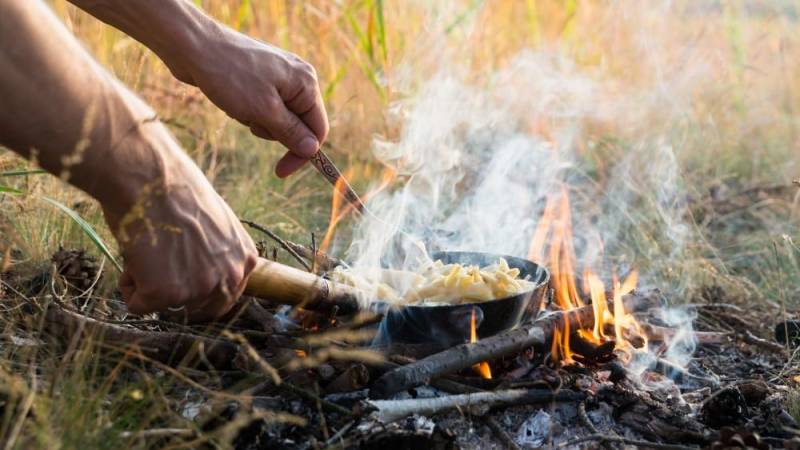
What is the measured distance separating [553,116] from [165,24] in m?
3.59

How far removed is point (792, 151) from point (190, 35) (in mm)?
5123

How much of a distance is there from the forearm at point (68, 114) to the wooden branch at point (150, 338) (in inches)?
29.5

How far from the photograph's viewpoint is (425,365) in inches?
93.0

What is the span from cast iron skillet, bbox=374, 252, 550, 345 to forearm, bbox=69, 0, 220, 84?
1.03m

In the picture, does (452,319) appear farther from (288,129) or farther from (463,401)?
(288,129)

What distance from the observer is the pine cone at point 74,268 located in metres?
2.89

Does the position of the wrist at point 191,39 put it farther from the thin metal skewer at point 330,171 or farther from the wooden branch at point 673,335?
the wooden branch at point 673,335

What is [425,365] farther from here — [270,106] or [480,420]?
[270,106]

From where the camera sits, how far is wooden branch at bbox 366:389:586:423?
2.21 metres

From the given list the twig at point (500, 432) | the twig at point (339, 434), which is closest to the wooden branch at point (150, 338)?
the twig at point (339, 434)

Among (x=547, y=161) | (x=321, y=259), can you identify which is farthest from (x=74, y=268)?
(x=547, y=161)

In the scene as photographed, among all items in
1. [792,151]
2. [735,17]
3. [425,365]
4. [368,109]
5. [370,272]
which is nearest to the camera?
[425,365]

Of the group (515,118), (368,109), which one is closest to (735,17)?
(515,118)

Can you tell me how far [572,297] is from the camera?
326 centimetres
